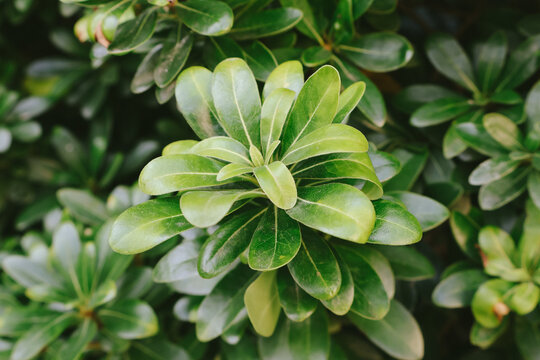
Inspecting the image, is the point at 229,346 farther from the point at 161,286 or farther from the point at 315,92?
the point at 315,92

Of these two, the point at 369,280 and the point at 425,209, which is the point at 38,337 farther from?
the point at 425,209

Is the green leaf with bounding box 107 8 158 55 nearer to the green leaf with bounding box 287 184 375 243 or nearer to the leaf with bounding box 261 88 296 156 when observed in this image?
the leaf with bounding box 261 88 296 156

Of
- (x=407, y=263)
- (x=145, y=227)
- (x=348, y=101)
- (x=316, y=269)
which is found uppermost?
(x=348, y=101)

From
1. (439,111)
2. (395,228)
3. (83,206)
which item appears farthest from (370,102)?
(83,206)

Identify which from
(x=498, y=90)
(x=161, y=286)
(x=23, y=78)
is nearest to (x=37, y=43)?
(x=23, y=78)

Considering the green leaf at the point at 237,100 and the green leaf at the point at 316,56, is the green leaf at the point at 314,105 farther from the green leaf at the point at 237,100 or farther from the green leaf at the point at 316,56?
the green leaf at the point at 316,56
